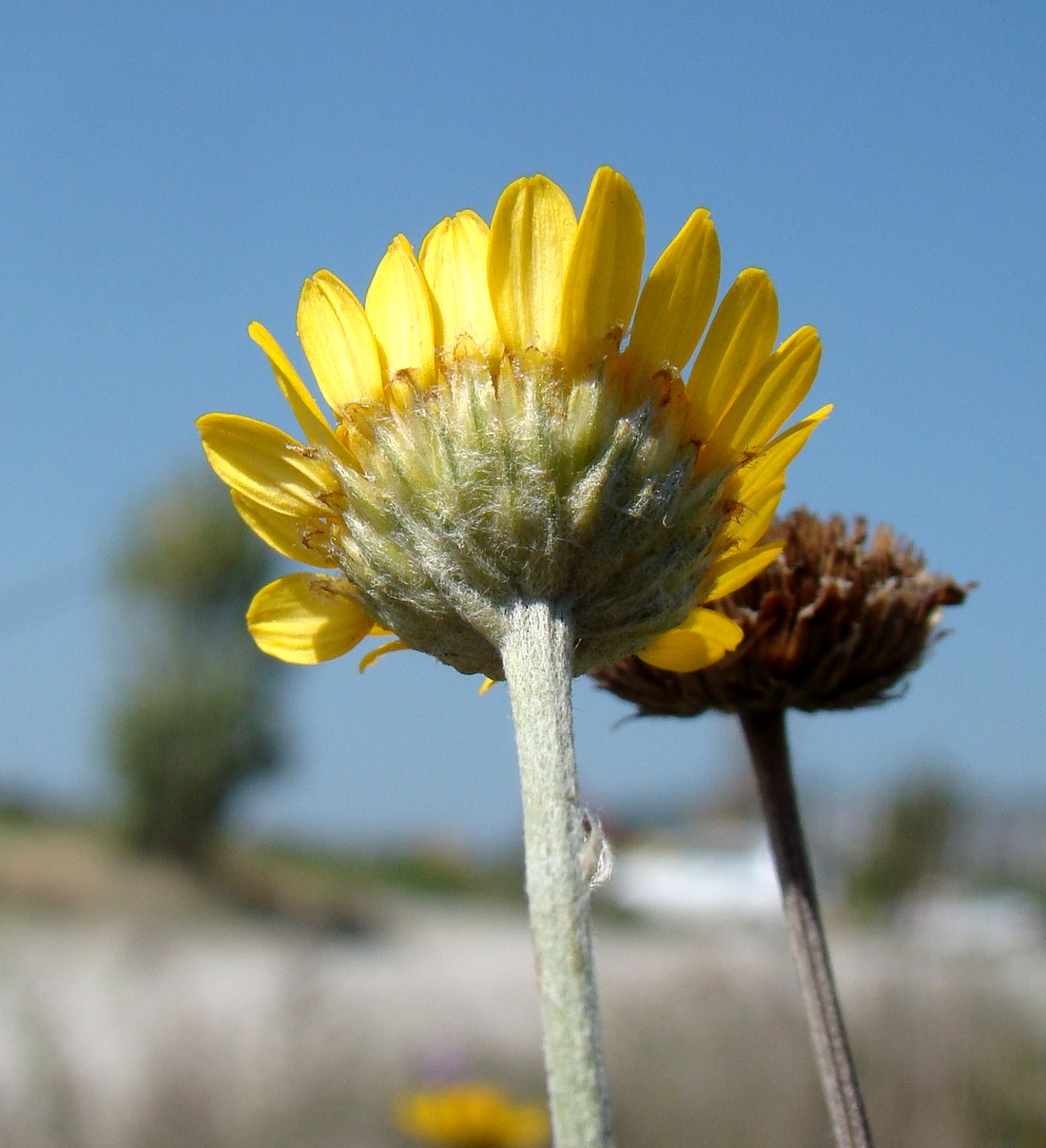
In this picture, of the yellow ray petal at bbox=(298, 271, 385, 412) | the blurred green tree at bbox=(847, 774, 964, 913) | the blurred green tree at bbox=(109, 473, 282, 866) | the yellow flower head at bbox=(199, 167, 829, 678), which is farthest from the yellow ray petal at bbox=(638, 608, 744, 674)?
the blurred green tree at bbox=(109, 473, 282, 866)

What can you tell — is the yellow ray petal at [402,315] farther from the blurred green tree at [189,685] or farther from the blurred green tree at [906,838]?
the blurred green tree at [189,685]

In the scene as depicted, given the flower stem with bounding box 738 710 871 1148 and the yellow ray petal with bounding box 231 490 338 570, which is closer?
the flower stem with bounding box 738 710 871 1148

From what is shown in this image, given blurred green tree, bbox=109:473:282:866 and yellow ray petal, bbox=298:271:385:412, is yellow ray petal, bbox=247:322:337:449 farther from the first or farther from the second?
blurred green tree, bbox=109:473:282:866

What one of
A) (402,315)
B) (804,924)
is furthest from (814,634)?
(402,315)

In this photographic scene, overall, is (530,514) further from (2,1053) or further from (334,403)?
(2,1053)

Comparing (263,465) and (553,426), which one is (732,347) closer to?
(553,426)

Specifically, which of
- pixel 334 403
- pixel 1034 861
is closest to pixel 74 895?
pixel 1034 861
